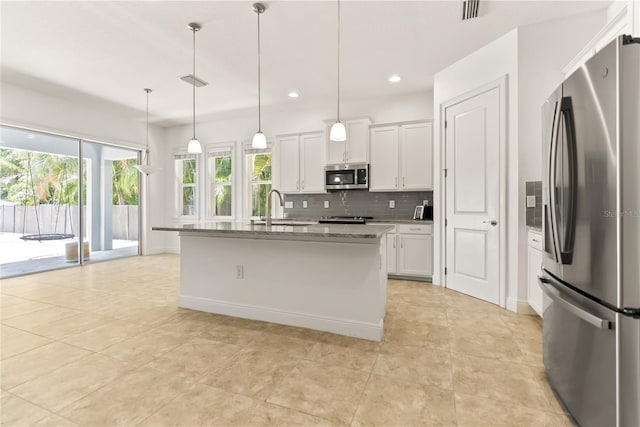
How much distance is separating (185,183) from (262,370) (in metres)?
5.94

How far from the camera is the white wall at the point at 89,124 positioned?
4.54 m

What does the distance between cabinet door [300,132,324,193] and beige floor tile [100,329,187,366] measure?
3.39m

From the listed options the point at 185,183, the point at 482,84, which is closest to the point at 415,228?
the point at 482,84

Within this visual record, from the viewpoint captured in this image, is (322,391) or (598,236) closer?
(598,236)

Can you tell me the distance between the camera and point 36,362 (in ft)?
7.06

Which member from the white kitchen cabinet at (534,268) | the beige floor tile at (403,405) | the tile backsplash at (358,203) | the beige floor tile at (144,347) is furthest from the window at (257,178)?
the beige floor tile at (403,405)

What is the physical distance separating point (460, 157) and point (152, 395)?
3.83m

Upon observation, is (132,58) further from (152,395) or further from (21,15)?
(152,395)

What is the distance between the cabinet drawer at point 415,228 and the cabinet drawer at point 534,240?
1.42 metres

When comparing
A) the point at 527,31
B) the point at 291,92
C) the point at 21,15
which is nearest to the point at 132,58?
the point at 21,15

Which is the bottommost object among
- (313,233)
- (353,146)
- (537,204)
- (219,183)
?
(313,233)

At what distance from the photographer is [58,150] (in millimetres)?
5309

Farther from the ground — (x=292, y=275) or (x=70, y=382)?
(x=292, y=275)

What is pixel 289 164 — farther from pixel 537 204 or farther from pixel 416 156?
pixel 537 204
